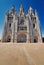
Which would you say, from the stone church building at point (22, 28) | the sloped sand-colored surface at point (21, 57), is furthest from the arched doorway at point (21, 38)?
the sloped sand-colored surface at point (21, 57)

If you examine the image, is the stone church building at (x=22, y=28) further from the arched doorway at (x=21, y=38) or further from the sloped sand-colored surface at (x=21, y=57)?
the sloped sand-colored surface at (x=21, y=57)

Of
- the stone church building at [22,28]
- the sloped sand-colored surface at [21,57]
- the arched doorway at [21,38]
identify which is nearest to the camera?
the sloped sand-colored surface at [21,57]

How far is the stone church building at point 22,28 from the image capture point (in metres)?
48.1

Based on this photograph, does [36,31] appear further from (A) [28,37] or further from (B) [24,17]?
(B) [24,17]

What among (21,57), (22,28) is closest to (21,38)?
(22,28)

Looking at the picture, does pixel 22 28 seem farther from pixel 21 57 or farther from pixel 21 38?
pixel 21 57

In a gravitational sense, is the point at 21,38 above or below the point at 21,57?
above

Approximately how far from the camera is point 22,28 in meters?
51.0

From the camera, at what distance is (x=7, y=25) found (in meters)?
51.9

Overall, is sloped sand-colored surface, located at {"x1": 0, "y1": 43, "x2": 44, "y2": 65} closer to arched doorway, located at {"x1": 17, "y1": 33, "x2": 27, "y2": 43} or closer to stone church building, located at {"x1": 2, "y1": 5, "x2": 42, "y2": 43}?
stone church building, located at {"x1": 2, "y1": 5, "x2": 42, "y2": 43}

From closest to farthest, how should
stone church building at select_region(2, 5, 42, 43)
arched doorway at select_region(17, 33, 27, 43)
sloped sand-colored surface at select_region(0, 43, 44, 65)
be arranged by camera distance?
sloped sand-colored surface at select_region(0, 43, 44, 65), stone church building at select_region(2, 5, 42, 43), arched doorway at select_region(17, 33, 27, 43)

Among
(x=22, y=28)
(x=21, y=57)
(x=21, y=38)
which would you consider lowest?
(x=21, y=57)

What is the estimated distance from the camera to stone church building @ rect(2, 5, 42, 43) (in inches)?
1893

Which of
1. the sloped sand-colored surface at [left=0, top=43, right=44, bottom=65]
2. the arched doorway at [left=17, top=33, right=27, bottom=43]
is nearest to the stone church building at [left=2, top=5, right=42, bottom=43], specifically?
the arched doorway at [left=17, top=33, right=27, bottom=43]
